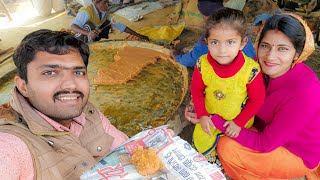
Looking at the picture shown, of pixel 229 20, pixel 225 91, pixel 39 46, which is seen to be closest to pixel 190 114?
pixel 225 91

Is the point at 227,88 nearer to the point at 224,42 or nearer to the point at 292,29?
the point at 224,42

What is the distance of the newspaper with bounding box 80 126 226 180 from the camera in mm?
1504

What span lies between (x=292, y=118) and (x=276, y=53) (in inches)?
17.3

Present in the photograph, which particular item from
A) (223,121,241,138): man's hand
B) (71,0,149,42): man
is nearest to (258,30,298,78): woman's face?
(223,121,241,138): man's hand

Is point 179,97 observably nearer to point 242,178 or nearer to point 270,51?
point 242,178

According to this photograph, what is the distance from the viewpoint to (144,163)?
1495 millimetres

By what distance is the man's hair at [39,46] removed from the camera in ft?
5.29

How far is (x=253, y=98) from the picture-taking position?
2.16 m

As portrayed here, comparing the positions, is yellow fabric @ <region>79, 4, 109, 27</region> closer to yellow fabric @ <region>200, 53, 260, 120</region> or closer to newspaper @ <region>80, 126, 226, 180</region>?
yellow fabric @ <region>200, 53, 260, 120</region>

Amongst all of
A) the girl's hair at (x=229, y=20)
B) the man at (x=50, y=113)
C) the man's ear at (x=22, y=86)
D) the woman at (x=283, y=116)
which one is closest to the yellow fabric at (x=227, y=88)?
the woman at (x=283, y=116)

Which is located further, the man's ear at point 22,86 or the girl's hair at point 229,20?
the girl's hair at point 229,20

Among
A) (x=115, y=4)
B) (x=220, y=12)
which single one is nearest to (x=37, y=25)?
(x=115, y=4)

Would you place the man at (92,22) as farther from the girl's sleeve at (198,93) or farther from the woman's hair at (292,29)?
the woman's hair at (292,29)

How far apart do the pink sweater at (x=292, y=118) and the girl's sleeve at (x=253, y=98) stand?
0.08 metres
